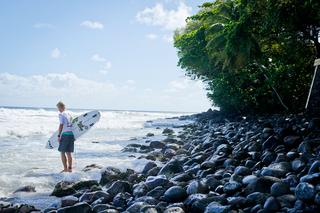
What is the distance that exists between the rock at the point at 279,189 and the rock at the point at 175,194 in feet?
4.04

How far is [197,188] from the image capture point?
5.09m

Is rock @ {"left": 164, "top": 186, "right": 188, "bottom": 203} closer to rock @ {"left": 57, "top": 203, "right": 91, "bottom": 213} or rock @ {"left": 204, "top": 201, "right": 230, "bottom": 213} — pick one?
rock @ {"left": 204, "top": 201, "right": 230, "bottom": 213}

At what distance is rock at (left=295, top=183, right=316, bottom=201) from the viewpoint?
394cm

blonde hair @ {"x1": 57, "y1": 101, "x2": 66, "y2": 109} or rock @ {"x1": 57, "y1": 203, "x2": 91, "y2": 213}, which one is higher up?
blonde hair @ {"x1": 57, "y1": 101, "x2": 66, "y2": 109}

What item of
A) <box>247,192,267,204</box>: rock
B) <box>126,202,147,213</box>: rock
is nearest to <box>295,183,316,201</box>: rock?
<box>247,192,267,204</box>: rock

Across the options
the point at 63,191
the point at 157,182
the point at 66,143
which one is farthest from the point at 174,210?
the point at 66,143

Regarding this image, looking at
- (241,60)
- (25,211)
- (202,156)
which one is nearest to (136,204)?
(25,211)

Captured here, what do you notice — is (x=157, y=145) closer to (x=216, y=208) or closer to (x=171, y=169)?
(x=171, y=169)

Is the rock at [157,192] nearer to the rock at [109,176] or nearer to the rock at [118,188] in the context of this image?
the rock at [118,188]

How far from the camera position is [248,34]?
1697 cm

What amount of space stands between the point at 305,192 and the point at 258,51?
16046 mm

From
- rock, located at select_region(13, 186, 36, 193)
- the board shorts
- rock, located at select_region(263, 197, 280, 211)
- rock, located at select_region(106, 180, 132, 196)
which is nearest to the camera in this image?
rock, located at select_region(263, 197, 280, 211)

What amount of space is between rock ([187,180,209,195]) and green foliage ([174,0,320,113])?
7.21 meters

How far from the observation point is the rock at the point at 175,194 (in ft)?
16.4
